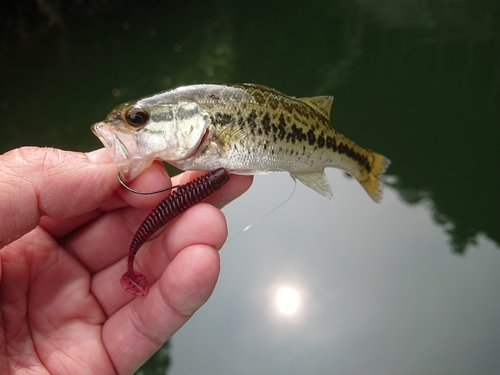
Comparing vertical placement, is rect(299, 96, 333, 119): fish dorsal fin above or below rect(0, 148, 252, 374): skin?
above

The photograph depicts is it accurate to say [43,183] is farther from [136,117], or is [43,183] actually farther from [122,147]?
[136,117]

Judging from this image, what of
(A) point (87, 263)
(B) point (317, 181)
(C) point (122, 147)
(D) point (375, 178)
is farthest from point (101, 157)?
(D) point (375, 178)

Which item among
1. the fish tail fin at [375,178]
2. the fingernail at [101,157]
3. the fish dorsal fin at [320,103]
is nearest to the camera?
the fingernail at [101,157]

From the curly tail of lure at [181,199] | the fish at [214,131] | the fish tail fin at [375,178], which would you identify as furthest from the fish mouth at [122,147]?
the fish tail fin at [375,178]

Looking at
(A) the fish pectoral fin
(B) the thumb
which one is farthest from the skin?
(A) the fish pectoral fin

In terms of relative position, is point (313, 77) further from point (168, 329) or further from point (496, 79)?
point (168, 329)

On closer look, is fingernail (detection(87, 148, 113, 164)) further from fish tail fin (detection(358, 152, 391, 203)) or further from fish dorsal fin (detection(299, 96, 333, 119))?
fish tail fin (detection(358, 152, 391, 203))

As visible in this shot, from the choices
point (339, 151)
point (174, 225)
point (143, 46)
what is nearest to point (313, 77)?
point (143, 46)

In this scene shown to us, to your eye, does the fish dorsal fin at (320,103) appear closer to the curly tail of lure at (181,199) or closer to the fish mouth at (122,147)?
the curly tail of lure at (181,199)
